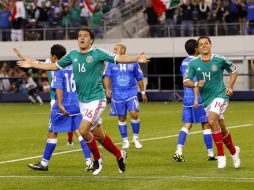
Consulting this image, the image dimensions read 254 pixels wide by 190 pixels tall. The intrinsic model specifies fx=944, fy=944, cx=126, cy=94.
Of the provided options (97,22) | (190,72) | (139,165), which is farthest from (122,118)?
(97,22)

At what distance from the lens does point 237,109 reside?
3725 cm

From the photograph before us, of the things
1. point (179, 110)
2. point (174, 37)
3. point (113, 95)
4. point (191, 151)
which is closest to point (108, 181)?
point (191, 151)

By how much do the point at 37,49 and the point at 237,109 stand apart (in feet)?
48.8

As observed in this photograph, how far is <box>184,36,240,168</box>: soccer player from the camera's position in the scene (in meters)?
16.4

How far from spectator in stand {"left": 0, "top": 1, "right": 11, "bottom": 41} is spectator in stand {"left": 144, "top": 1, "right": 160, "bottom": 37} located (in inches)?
293

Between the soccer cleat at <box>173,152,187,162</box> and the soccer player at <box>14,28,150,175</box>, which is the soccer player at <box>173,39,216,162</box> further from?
the soccer player at <box>14,28,150,175</box>

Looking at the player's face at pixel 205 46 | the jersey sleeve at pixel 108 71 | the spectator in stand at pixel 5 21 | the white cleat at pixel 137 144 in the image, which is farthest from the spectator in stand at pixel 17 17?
the player's face at pixel 205 46

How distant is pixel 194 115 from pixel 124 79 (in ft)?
10.9

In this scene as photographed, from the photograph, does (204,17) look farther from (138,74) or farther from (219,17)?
(138,74)

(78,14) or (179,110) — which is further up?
(78,14)

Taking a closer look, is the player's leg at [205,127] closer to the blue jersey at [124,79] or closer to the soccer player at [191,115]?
the soccer player at [191,115]

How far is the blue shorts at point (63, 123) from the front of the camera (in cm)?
1705

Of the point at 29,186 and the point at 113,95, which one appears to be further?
the point at 113,95

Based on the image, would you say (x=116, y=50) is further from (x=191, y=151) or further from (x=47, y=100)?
(x=47, y=100)
